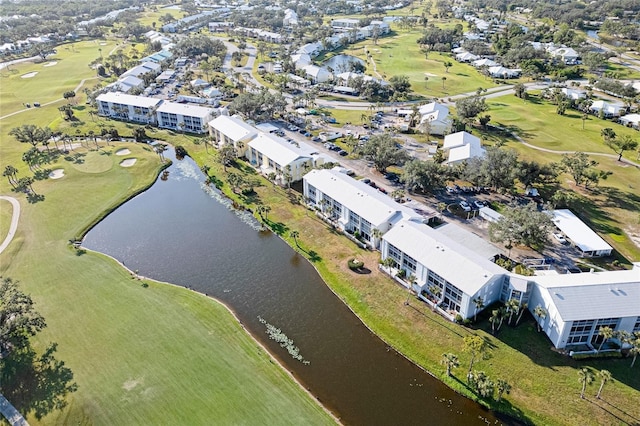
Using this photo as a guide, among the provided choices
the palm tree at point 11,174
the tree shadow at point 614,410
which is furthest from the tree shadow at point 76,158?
the tree shadow at point 614,410

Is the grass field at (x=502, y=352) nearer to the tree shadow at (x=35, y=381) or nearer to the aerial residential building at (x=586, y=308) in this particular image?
the aerial residential building at (x=586, y=308)

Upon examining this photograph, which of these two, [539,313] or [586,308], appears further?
[539,313]

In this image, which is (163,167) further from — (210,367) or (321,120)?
(210,367)

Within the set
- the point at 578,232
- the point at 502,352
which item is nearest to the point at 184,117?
the point at 578,232

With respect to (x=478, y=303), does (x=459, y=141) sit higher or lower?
higher

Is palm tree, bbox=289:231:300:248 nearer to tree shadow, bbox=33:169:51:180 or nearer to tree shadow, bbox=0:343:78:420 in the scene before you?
tree shadow, bbox=0:343:78:420

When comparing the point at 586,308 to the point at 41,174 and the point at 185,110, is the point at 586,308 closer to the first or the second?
the point at 41,174

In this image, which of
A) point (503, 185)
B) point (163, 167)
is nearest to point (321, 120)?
point (163, 167)
